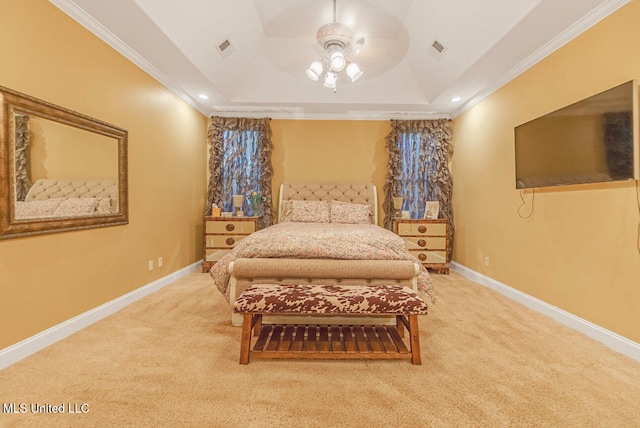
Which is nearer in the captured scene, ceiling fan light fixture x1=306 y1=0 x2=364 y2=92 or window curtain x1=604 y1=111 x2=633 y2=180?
window curtain x1=604 y1=111 x2=633 y2=180

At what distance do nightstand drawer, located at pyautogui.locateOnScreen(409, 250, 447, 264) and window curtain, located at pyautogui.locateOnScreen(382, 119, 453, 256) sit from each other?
443mm

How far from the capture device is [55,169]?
2.25 metres

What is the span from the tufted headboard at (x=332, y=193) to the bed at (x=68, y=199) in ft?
8.19

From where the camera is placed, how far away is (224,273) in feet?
8.22

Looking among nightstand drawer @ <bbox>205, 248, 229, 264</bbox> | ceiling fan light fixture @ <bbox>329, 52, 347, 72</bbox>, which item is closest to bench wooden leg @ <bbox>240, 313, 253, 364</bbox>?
ceiling fan light fixture @ <bbox>329, 52, 347, 72</bbox>

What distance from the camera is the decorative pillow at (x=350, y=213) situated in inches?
175

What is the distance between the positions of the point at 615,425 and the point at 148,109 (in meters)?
4.43

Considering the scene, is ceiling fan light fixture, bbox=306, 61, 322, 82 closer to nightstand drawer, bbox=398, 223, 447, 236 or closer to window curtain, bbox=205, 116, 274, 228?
window curtain, bbox=205, 116, 274, 228

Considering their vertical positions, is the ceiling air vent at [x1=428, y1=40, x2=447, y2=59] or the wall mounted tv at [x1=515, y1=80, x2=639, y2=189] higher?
the ceiling air vent at [x1=428, y1=40, x2=447, y2=59]

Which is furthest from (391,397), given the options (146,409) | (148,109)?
(148,109)

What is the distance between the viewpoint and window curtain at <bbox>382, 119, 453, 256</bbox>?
488cm

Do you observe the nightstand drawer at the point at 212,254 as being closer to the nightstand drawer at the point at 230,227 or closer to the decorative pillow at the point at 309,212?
the nightstand drawer at the point at 230,227

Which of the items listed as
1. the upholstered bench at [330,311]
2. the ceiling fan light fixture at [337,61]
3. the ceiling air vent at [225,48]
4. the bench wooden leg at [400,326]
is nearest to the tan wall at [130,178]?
the ceiling air vent at [225,48]

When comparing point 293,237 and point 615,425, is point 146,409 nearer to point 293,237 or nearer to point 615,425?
point 293,237
